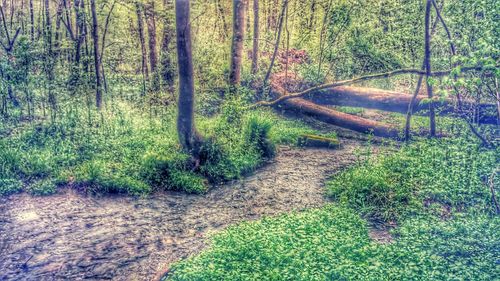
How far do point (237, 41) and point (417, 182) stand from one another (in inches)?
247

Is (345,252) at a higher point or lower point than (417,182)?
lower

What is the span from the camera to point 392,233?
6316mm

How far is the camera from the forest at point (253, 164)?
5.62m

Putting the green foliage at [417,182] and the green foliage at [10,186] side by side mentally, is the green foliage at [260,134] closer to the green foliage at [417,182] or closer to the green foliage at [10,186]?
the green foliage at [417,182]

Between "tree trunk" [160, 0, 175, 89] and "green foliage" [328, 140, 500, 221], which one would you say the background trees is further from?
"green foliage" [328, 140, 500, 221]

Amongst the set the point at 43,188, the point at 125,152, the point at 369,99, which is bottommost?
the point at 43,188

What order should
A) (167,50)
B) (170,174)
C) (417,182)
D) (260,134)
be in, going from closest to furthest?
(417,182), (170,174), (260,134), (167,50)

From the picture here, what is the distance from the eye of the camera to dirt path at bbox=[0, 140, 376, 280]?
5.70 meters

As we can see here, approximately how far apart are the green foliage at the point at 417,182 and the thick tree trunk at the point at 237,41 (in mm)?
4310

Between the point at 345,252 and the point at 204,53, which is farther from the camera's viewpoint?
the point at 204,53

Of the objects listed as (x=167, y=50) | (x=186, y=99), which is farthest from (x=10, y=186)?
(x=167, y=50)

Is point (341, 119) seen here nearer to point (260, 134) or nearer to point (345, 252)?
point (260, 134)

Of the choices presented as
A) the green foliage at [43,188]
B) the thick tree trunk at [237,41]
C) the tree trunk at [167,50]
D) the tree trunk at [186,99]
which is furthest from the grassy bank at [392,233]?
the tree trunk at [167,50]

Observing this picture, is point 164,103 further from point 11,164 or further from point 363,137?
point 363,137
